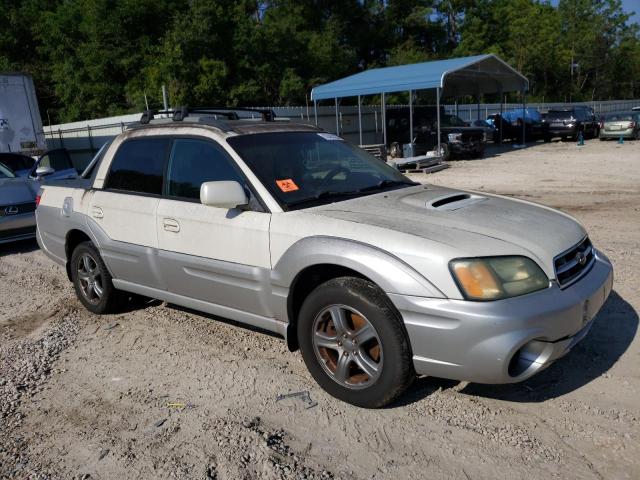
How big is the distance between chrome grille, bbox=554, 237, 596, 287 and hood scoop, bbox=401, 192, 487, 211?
700 millimetres

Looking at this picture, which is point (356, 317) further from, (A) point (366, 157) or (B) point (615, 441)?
(A) point (366, 157)

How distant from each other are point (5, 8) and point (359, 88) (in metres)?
31.1

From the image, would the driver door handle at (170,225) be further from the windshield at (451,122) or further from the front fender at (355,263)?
the windshield at (451,122)

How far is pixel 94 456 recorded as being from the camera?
2977 millimetres

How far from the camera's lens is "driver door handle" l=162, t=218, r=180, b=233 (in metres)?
4.05

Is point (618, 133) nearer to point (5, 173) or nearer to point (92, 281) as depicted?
point (5, 173)

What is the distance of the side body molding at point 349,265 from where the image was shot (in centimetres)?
292

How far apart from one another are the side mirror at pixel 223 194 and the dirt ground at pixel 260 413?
120 centimetres

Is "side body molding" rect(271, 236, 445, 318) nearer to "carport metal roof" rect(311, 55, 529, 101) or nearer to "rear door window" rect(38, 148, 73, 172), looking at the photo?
"rear door window" rect(38, 148, 73, 172)

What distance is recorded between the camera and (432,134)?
21.1m

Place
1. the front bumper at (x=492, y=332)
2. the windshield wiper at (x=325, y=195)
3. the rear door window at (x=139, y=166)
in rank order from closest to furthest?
the front bumper at (x=492, y=332) → the windshield wiper at (x=325, y=195) → the rear door window at (x=139, y=166)

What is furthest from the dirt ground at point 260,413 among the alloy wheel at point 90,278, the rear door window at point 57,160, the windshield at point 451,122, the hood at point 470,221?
the windshield at point 451,122

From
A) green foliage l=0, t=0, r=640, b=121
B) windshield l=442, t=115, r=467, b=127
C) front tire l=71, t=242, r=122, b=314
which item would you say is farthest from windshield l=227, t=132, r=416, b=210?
green foliage l=0, t=0, r=640, b=121

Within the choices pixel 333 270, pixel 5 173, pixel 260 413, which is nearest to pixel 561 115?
pixel 5 173
